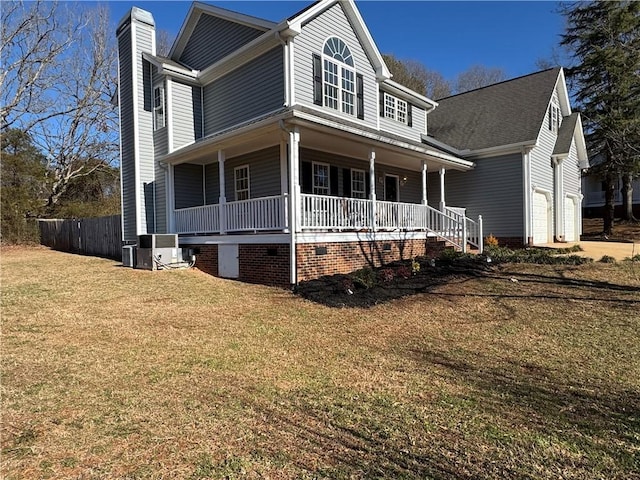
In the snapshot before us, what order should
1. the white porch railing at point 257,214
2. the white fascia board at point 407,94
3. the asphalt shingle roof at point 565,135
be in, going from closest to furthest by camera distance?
the white porch railing at point 257,214 < the white fascia board at point 407,94 < the asphalt shingle roof at point 565,135

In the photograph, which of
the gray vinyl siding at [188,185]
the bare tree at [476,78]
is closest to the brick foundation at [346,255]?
the gray vinyl siding at [188,185]

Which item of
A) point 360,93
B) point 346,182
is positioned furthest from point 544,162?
point 346,182

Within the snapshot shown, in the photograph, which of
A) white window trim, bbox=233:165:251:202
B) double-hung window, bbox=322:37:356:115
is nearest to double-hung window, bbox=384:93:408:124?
double-hung window, bbox=322:37:356:115

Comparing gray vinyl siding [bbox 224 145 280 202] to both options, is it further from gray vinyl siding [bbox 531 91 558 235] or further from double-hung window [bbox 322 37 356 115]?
gray vinyl siding [bbox 531 91 558 235]

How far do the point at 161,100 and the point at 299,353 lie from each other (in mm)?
12017

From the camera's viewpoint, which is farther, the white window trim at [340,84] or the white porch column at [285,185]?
the white window trim at [340,84]

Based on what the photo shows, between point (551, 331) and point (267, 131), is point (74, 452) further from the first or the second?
point (267, 131)

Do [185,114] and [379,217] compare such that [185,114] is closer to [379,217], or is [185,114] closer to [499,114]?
[379,217]

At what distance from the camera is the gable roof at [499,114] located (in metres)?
16.4

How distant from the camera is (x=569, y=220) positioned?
19.8m

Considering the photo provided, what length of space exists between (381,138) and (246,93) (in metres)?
4.66

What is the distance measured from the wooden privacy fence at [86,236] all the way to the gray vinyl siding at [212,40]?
6.56m

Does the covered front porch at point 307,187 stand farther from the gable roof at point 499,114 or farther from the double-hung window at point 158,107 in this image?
the gable roof at point 499,114

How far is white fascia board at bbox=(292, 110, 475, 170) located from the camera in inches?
378
